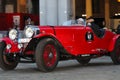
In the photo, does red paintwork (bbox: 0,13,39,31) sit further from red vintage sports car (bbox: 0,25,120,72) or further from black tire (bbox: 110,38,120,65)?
red vintage sports car (bbox: 0,25,120,72)

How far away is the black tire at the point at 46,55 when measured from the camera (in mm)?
10742

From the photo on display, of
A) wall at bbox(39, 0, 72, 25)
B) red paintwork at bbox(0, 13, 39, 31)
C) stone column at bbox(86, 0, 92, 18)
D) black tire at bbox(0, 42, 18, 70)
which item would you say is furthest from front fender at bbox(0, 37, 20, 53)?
stone column at bbox(86, 0, 92, 18)

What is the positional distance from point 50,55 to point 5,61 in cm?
135

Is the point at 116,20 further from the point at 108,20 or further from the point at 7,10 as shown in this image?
the point at 7,10

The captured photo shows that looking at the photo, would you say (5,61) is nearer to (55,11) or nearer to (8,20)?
(55,11)

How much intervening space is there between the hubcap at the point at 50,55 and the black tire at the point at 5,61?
1.09 meters

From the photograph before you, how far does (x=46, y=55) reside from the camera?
36.0ft

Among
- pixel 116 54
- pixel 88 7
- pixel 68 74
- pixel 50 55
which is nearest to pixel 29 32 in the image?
pixel 50 55

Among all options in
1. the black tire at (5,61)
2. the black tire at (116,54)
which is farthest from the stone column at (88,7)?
the black tire at (5,61)

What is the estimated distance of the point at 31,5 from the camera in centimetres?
2922

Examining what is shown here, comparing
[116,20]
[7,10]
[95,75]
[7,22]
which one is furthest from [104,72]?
[116,20]

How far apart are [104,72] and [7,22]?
1430 cm

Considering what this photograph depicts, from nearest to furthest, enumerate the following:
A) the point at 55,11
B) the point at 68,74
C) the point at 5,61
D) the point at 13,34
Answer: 1. the point at 68,74
2. the point at 13,34
3. the point at 5,61
4. the point at 55,11

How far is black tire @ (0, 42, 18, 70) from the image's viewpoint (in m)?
11.5
